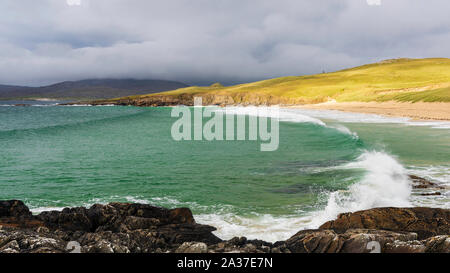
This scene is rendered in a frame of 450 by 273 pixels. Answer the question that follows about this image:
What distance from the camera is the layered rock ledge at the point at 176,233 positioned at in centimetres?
598

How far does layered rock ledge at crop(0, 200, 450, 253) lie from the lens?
19.6 ft

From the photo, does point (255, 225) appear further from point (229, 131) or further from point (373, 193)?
point (229, 131)

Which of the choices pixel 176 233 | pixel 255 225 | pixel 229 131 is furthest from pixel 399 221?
pixel 229 131

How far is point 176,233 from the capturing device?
24.9 feet

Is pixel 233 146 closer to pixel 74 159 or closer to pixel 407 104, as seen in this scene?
pixel 74 159

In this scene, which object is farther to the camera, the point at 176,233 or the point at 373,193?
the point at 373,193

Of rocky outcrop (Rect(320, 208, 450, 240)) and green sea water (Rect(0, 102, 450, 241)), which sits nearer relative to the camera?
rocky outcrop (Rect(320, 208, 450, 240))

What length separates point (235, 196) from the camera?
1238 centimetres

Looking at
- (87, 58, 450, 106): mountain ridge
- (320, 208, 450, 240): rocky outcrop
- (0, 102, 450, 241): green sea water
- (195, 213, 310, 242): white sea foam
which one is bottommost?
(195, 213, 310, 242): white sea foam

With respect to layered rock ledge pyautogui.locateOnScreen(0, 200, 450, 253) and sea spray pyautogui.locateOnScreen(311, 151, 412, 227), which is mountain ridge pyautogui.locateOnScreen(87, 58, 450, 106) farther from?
layered rock ledge pyautogui.locateOnScreen(0, 200, 450, 253)

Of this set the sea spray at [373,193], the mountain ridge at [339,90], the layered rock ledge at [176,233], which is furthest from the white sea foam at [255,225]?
the mountain ridge at [339,90]

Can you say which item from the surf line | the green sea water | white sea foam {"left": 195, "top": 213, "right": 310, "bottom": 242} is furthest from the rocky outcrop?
the surf line
